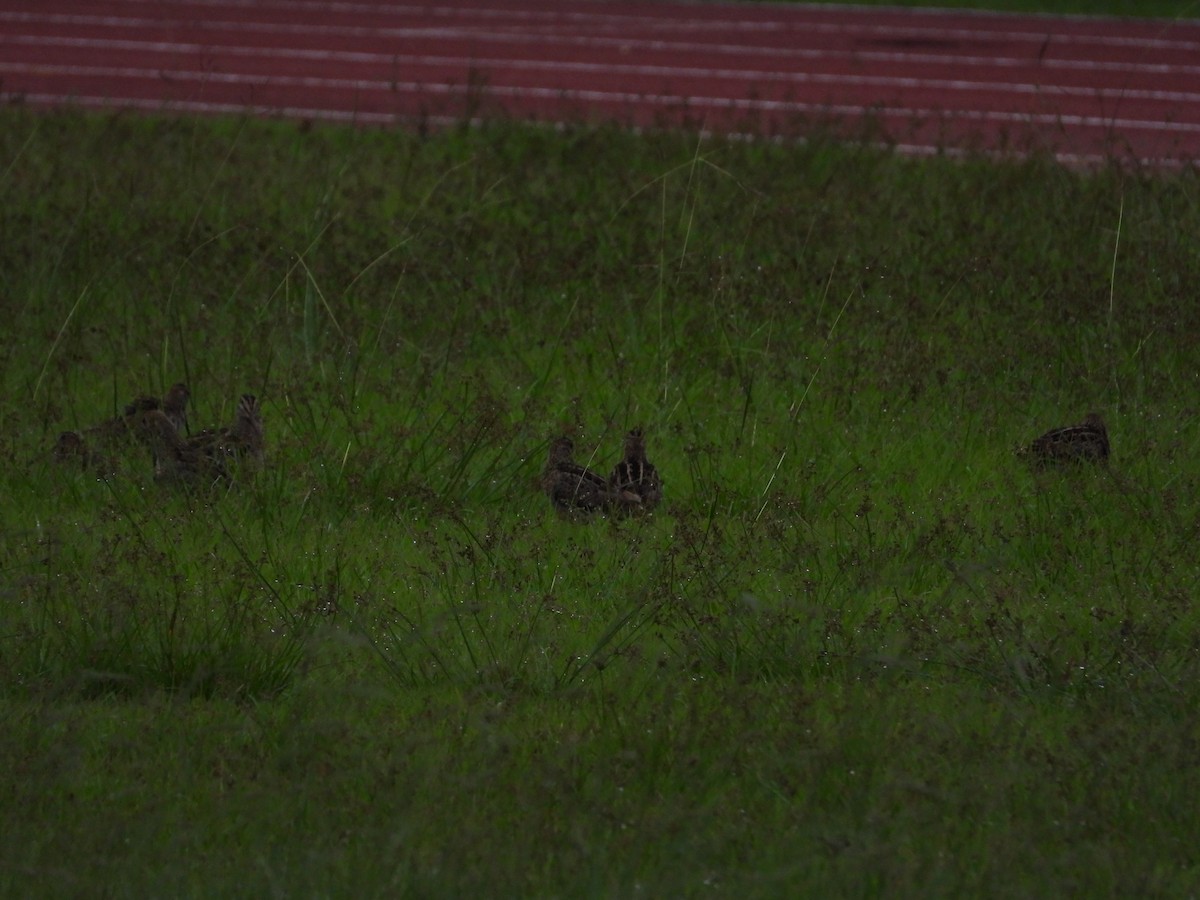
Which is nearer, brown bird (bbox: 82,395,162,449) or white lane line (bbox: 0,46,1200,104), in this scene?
brown bird (bbox: 82,395,162,449)

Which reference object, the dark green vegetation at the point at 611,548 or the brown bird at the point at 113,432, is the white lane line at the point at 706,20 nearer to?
the dark green vegetation at the point at 611,548

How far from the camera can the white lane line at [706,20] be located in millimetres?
21688

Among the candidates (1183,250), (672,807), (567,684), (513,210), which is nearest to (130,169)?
(513,210)

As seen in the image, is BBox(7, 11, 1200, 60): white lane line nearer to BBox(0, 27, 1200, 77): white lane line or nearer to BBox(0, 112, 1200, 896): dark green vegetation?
BBox(0, 27, 1200, 77): white lane line

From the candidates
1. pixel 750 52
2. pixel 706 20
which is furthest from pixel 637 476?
pixel 706 20

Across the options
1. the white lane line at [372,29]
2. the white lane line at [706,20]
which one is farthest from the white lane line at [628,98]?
the white lane line at [706,20]

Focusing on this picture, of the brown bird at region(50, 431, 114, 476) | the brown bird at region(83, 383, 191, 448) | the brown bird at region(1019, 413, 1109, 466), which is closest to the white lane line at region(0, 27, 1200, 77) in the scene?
the brown bird at region(83, 383, 191, 448)

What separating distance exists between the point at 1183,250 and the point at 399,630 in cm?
608

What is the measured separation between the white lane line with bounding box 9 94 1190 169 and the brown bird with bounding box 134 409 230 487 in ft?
18.6

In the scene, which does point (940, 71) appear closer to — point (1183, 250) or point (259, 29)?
point (259, 29)

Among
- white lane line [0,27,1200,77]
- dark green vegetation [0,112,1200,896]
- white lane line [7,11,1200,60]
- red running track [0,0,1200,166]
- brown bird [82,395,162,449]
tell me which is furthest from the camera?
white lane line [7,11,1200,60]

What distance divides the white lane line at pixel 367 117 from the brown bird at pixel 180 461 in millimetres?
5668

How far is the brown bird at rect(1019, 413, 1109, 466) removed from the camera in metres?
8.23

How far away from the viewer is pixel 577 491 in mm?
7980
